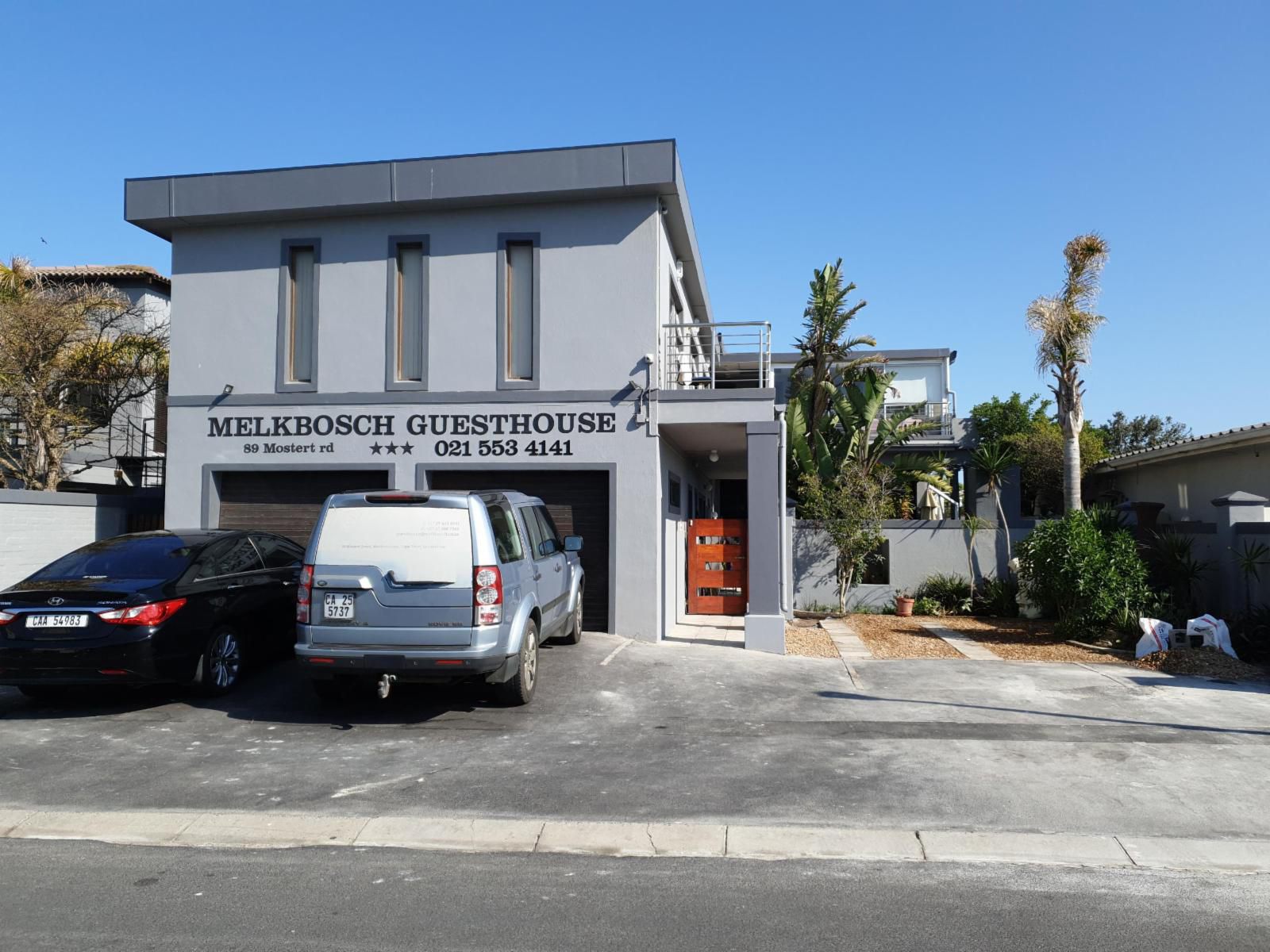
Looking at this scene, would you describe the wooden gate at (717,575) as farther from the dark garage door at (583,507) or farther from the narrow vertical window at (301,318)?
the narrow vertical window at (301,318)

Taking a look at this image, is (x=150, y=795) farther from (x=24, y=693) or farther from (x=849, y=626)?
(x=849, y=626)

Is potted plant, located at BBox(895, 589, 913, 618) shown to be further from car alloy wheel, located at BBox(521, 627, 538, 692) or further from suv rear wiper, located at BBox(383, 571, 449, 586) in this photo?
suv rear wiper, located at BBox(383, 571, 449, 586)

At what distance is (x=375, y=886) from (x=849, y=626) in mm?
11875

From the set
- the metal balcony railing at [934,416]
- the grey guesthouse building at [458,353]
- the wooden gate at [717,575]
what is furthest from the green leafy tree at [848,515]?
the metal balcony railing at [934,416]

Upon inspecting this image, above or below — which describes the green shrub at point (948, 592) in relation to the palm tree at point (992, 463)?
below

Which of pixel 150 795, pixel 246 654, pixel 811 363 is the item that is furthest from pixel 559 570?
pixel 811 363

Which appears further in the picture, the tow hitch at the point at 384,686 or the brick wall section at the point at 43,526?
the brick wall section at the point at 43,526

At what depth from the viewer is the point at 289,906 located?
181 inches

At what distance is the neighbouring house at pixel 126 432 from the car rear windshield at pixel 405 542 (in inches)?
456

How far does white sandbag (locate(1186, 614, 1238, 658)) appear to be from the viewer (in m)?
11.7

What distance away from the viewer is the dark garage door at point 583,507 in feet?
42.5

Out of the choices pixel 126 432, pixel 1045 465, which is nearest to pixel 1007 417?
pixel 1045 465

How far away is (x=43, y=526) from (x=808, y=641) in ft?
36.6

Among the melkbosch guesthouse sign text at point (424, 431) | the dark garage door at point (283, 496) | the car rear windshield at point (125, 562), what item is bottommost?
the car rear windshield at point (125, 562)
